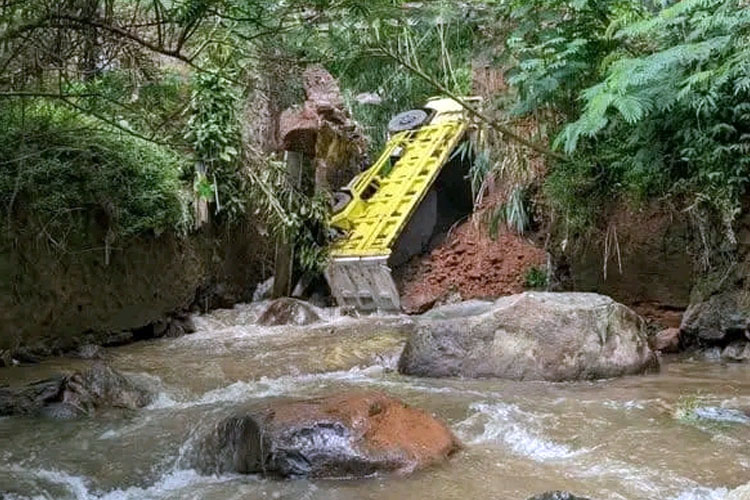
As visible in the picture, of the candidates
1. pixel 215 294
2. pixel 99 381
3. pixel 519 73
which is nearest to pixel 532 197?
pixel 519 73

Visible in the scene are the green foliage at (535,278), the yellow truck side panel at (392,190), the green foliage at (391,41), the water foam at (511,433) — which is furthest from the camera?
the yellow truck side panel at (392,190)

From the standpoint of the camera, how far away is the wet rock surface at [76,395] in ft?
15.0

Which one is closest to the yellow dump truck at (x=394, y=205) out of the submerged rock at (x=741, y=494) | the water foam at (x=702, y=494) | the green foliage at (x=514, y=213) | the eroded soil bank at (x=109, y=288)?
the green foliage at (x=514, y=213)

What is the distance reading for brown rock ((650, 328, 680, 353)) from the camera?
595 centimetres

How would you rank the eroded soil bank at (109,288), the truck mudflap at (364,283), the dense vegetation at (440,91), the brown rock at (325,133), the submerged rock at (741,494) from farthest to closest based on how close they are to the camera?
the brown rock at (325,133) → the truck mudflap at (364,283) → the eroded soil bank at (109,288) → the dense vegetation at (440,91) → the submerged rock at (741,494)

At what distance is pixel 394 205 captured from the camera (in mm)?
9633

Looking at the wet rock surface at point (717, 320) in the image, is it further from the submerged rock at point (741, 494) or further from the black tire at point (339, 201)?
the black tire at point (339, 201)

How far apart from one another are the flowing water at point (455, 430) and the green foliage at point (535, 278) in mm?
2605

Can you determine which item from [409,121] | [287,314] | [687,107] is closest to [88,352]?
[287,314]

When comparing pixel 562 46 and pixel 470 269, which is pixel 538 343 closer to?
pixel 562 46

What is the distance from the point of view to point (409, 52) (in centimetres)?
682

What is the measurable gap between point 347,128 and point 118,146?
Result: 5.05m

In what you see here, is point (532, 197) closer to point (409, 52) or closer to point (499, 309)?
point (409, 52)

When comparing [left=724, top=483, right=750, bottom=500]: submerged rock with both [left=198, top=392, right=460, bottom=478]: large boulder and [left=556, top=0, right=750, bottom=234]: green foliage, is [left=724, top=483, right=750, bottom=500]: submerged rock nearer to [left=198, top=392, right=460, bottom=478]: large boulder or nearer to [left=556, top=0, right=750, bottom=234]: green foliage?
[left=198, top=392, right=460, bottom=478]: large boulder
